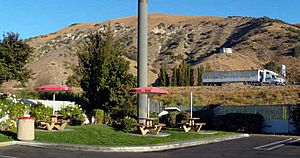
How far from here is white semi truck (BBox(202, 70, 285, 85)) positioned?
2267 inches

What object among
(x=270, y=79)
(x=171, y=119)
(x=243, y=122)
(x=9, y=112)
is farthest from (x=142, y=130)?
(x=270, y=79)

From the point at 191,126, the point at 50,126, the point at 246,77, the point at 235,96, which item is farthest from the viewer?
the point at 246,77

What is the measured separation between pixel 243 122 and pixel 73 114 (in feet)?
35.9

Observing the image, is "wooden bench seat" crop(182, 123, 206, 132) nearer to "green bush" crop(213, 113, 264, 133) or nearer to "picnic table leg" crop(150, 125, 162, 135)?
"picnic table leg" crop(150, 125, 162, 135)

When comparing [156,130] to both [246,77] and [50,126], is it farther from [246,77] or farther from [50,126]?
[246,77]

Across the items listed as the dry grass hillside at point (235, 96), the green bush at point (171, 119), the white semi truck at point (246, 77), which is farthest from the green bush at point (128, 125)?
the white semi truck at point (246, 77)

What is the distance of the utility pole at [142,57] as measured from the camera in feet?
84.7

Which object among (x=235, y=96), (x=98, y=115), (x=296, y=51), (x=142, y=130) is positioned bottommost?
(x=142, y=130)

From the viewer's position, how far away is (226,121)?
95.7 feet

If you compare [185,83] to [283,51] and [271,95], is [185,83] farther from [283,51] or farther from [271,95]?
[283,51]

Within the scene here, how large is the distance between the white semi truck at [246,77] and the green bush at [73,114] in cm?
3455

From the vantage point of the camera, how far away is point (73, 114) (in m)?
26.3

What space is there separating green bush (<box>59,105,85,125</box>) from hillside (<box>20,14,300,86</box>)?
138 ft

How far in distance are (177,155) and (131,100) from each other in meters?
14.0
